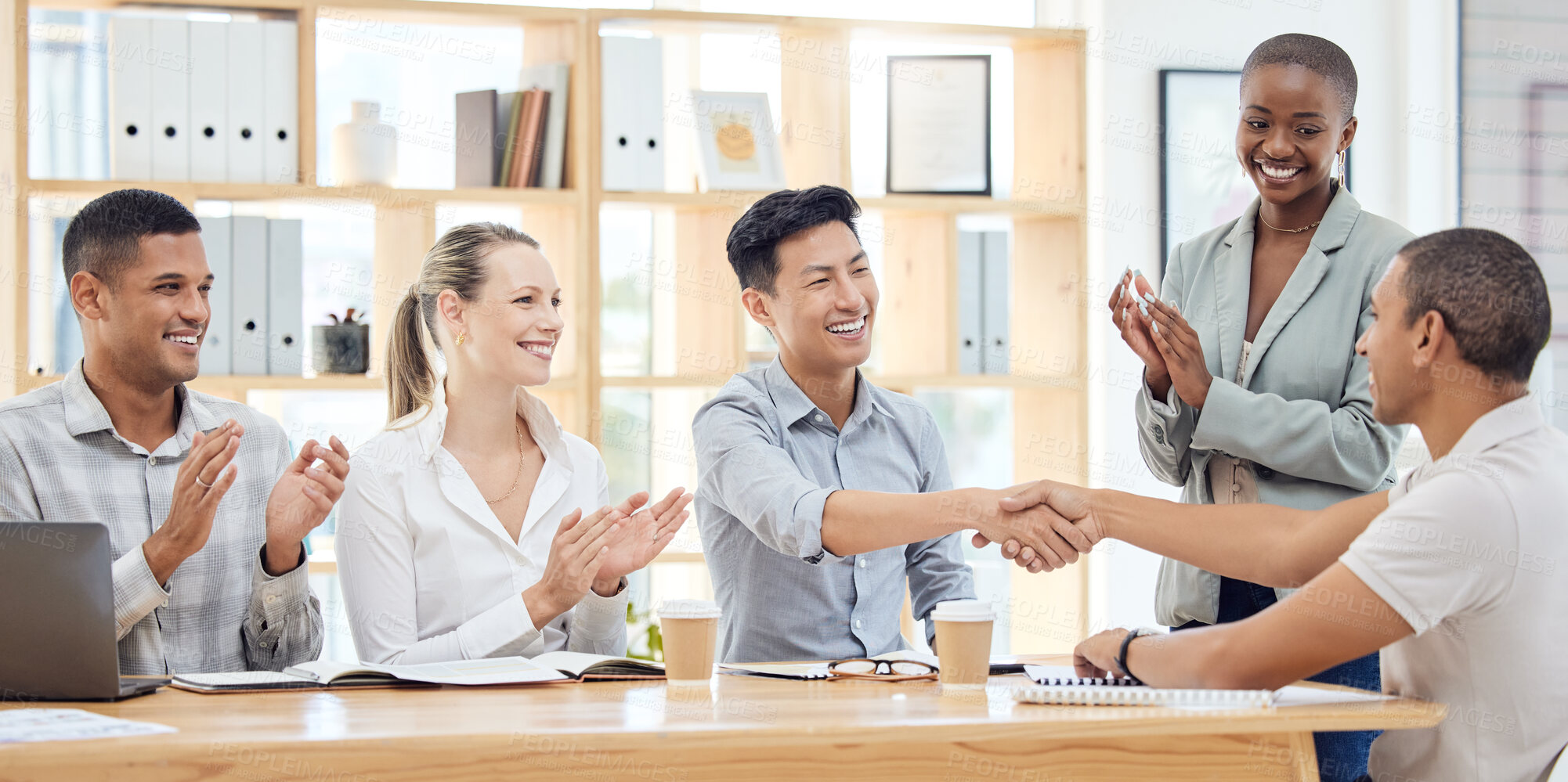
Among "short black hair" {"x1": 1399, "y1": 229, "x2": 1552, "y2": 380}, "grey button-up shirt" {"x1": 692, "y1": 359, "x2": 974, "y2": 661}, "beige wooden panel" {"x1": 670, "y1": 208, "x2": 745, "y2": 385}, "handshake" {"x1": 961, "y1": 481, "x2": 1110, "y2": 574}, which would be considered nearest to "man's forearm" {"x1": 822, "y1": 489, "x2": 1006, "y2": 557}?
"handshake" {"x1": 961, "y1": 481, "x2": 1110, "y2": 574}

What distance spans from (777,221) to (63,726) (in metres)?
1.43

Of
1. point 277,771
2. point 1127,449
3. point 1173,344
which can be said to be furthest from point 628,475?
point 277,771

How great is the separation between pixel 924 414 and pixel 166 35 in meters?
2.17

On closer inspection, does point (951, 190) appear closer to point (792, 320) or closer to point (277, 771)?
point (792, 320)

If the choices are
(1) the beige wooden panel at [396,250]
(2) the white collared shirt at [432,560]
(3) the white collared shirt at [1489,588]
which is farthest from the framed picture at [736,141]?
(3) the white collared shirt at [1489,588]

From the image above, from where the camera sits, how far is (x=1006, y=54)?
405 cm

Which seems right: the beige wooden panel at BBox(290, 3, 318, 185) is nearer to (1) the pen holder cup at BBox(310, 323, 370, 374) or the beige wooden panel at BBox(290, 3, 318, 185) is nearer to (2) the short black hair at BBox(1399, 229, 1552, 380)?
(1) the pen holder cup at BBox(310, 323, 370, 374)

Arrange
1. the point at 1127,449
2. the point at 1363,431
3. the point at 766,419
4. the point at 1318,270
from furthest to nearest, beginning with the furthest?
the point at 1127,449 → the point at 766,419 → the point at 1318,270 → the point at 1363,431

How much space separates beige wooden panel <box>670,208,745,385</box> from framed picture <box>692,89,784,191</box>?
0.11 meters

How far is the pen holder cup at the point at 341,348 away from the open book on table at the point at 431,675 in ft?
5.68

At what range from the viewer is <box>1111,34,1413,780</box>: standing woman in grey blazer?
6.17 feet

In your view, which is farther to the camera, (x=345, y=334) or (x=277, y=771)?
(x=345, y=334)

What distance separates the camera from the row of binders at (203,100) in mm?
3184

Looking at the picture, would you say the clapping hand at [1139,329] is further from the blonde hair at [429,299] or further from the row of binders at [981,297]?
the row of binders at [981,297]
